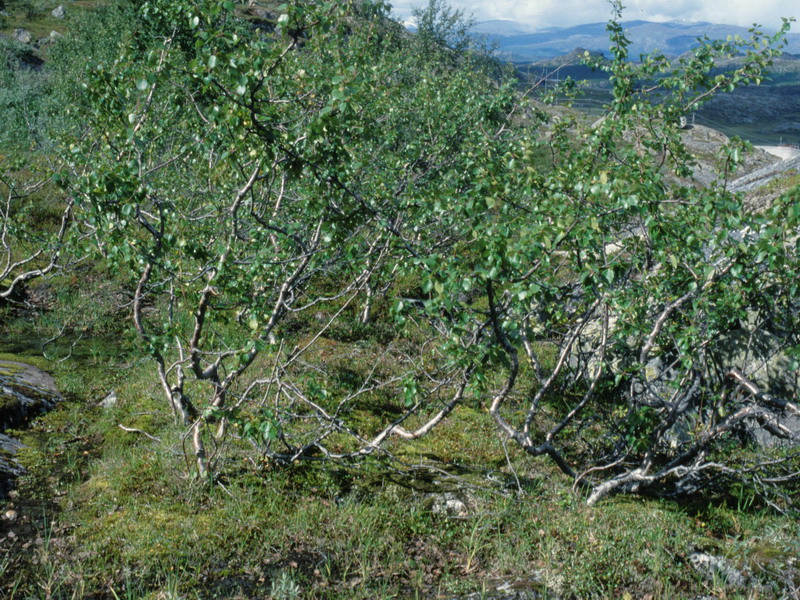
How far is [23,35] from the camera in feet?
318

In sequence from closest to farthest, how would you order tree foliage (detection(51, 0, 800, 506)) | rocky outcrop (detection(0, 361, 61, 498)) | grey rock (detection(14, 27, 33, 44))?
tree foliage (detection(51, 0, 800, 506)), rocky outcrop (detection(0, 361, 61, 498)), grey rock (detection(14, 27, 33, 44))

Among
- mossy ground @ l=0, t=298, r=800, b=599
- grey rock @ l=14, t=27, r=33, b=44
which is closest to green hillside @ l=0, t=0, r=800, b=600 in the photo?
mossy ground @ l=0, t=298, r=800, b=599

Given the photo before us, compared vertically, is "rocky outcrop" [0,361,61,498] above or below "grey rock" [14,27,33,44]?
below

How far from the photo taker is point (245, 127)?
18.1 feet

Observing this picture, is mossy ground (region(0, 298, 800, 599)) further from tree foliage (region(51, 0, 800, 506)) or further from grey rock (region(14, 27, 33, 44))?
grey rock (region(14, 27, 33, 44))

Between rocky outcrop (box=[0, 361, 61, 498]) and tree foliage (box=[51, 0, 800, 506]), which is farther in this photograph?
rocky outcrop (box=[0, 361, 61, 498])

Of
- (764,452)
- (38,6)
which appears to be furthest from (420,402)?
(38,6)

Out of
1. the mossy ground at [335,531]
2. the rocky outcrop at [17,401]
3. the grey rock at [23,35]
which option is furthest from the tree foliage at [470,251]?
the grey rock at [23,35]

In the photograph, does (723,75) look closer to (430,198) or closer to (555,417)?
(430,198)

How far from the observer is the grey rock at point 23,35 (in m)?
95.5

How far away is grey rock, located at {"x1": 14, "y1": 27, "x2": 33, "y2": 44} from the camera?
9546cm

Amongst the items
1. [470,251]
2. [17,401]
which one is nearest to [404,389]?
[470,251]

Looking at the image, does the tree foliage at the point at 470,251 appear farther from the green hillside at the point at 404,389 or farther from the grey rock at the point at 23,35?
the grey rock at the point at 23,35

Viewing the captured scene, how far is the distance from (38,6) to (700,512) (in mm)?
141675
